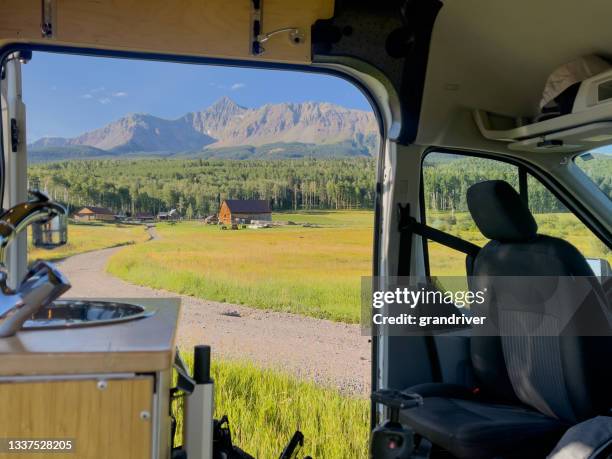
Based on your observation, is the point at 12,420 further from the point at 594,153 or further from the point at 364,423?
the point at 594,153

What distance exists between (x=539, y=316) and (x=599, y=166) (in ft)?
3.26

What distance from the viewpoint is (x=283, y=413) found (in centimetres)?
261

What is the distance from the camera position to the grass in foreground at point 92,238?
7.26 ft

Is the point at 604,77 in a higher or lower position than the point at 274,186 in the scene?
higher

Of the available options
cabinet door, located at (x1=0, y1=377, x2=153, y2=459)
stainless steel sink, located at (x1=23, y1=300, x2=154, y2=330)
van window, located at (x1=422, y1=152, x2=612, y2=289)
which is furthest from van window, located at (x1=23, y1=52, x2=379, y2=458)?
cabinet door, located at (x1=0, y1=377, x2=153, y2=459)

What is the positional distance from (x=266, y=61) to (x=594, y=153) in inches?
60.8

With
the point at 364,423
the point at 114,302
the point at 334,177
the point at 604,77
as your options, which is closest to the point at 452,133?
the point at 334,177

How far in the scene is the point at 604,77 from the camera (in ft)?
6.64

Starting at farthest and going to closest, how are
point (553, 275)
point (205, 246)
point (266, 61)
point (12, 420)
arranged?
point (205, 246)
point (266, 61)
point (553, 275)
point (12, 420)

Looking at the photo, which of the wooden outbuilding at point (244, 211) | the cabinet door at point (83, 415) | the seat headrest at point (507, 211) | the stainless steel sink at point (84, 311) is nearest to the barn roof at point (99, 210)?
the wooden outbuilding at point (244, 211)

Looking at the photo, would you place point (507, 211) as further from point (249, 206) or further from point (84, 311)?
point (84, 311)

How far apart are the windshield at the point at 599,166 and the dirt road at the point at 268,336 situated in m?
1.30

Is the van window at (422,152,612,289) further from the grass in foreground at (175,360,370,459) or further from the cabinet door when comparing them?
the cabinet door

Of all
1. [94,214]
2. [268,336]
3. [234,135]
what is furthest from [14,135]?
[268,336]
